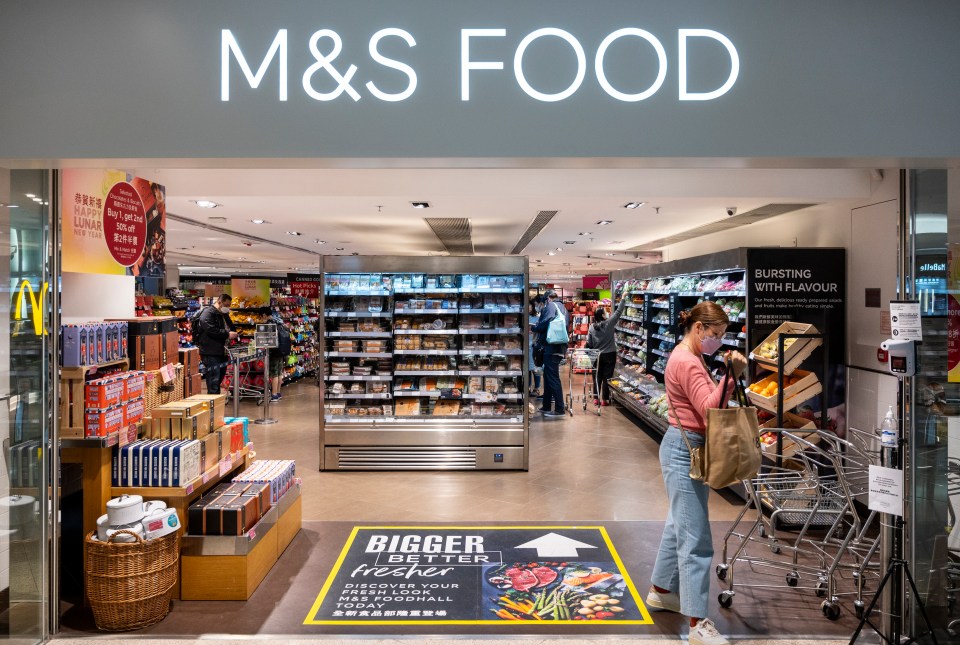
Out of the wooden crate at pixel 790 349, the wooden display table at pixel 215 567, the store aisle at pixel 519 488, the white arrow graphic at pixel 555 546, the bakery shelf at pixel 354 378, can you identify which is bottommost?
the white arrow graphic at pixel 555 546

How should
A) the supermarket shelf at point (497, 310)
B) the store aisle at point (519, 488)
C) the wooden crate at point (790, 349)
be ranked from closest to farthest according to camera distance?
the wooden crate at point (790, 349), the store aisle at point (519, 488), the supermarket shelf at point (497, 310)

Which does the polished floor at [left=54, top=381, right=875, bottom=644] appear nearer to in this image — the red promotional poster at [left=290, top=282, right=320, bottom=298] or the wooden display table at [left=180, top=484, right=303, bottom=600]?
the wooden display table at [left=180, top=484, right=303, bottom=600]

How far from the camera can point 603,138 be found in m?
2.36

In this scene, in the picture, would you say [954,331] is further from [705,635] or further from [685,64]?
[685,64]

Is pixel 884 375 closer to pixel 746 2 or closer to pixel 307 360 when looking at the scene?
pixel 746 2

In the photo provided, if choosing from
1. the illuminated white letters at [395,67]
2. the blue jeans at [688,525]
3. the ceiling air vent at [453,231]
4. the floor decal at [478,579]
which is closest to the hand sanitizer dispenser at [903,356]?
the blue jeans at [688,525]

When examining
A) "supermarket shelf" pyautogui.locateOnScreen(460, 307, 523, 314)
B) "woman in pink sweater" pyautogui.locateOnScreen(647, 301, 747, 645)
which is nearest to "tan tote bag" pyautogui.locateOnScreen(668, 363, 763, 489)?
"woman in pink sweater" pyautogui.locateOnScreen(647, 301, 747, 645)

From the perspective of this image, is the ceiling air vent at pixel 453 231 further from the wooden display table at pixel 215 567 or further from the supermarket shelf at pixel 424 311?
the wooden display table at pixel 215 567

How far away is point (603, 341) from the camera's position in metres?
9.97

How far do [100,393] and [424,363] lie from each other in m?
3.77

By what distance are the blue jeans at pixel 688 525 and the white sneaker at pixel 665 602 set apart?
0.27 m

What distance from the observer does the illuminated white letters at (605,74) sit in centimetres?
235

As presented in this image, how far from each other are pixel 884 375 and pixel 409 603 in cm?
424

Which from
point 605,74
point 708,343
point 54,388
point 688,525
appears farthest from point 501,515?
point 605,74
